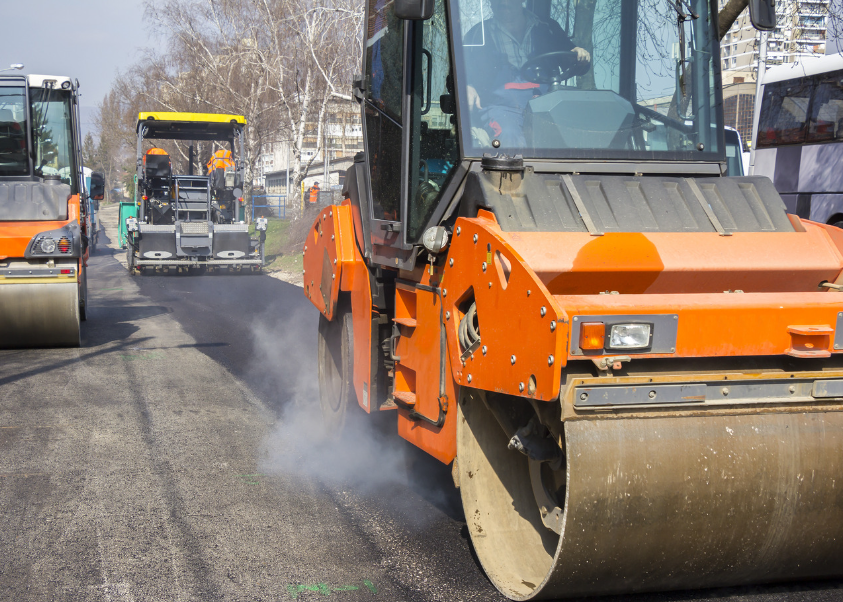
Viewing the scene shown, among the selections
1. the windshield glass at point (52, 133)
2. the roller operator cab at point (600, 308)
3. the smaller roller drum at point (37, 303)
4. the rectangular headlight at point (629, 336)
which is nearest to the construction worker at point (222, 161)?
the windshield glass at point (52, 133)

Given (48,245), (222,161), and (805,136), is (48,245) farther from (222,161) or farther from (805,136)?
(222,161)

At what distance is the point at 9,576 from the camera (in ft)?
11.7

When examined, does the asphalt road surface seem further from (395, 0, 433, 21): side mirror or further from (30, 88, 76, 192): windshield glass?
(30, 88, 76, 192): windshield glass

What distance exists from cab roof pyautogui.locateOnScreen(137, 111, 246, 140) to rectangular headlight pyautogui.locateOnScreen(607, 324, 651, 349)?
17.7 meters

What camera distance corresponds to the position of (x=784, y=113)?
1257 cm

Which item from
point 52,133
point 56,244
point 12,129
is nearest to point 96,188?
point 52,133

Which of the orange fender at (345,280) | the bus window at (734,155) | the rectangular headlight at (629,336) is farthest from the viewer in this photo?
the bus window at (734,155)

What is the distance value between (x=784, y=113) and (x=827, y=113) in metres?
0.97

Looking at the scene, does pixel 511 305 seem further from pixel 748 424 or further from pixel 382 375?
pixel 382 375

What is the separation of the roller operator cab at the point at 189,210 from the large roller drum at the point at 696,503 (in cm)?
1652

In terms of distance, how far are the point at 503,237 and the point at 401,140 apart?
1354mm

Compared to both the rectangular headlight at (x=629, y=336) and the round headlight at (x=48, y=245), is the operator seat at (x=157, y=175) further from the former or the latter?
the rectangular headlight at (x=629, y=336)

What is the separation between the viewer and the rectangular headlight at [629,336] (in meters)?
2.71

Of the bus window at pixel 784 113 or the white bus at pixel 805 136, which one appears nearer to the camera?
the white bus at pixel 805 136
